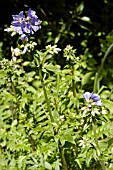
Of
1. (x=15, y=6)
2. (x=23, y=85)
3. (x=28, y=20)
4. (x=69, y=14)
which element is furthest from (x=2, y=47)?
(x=28, y=20)

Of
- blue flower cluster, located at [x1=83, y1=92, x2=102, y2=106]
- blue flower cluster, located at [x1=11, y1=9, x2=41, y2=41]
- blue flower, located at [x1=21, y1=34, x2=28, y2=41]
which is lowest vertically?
blue flower cluster, located at [x1=83, y1=92, x2=102, y2=106]

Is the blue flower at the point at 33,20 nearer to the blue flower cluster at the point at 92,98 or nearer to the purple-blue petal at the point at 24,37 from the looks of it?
the purple-blue petal at the point at 24,37

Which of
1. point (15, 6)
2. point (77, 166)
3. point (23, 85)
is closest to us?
point (77, 166)


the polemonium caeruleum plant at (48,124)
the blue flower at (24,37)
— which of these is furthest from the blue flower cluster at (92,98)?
the blue flower at (24,37)

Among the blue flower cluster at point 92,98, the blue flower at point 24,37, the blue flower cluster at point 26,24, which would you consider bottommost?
the blue flower cluster at point 92,98

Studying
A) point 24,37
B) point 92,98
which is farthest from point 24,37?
point 92,98

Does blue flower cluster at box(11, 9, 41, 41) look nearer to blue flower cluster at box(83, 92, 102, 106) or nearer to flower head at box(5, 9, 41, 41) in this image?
flower head at box(5, 9, 41, 41)

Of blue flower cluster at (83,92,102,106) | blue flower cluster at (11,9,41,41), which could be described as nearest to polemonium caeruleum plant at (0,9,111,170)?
blue flower cluster at (11,9,41,41)

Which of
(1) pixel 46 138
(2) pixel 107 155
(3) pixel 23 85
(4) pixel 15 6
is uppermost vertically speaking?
(4) pixel 15 6

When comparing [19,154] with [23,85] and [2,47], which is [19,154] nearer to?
[23,85]
